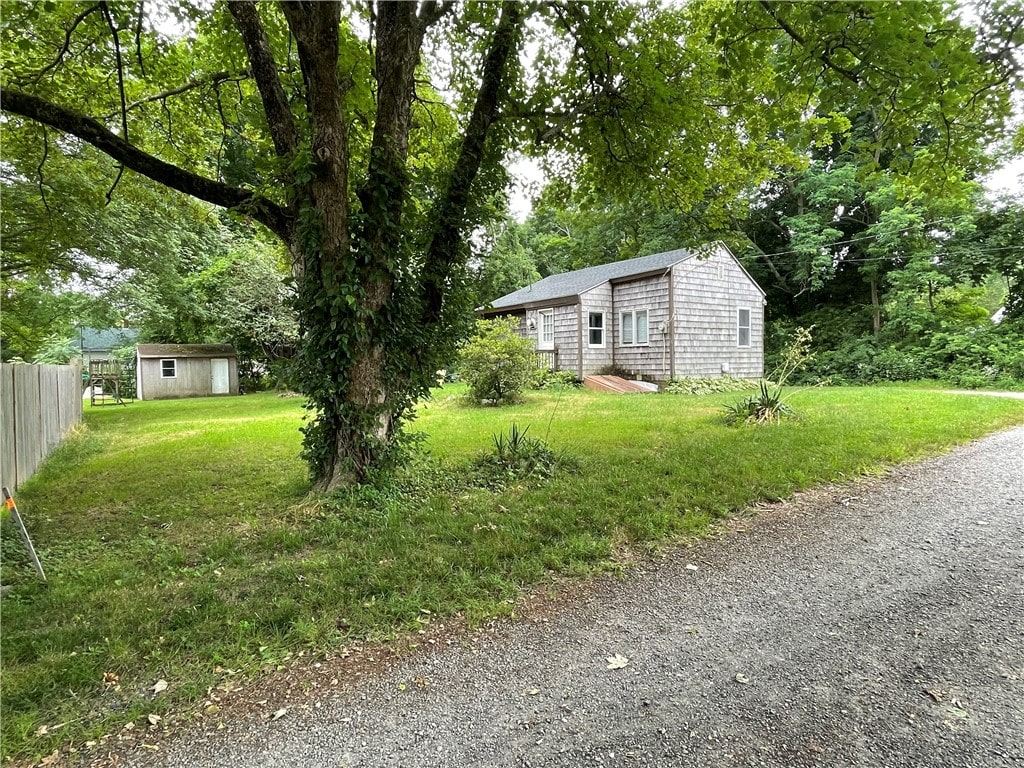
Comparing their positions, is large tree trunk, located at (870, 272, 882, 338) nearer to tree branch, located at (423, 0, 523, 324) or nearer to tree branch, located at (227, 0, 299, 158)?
tree branch, located at (423, 0, 523, 324)

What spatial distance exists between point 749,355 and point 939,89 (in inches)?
509

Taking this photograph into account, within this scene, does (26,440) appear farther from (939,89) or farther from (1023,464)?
(1023,464)

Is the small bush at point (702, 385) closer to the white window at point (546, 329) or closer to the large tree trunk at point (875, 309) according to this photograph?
the white window at point (546, 329)

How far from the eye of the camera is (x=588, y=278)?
57.3 feet

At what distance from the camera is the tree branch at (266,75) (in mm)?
4242

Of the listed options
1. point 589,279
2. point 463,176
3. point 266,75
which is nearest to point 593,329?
point 589,279

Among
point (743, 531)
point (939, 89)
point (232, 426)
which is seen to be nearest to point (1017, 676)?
point (743, 531)

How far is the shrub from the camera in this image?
11.2m

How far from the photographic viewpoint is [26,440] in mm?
5938

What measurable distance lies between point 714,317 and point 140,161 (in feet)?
49.0

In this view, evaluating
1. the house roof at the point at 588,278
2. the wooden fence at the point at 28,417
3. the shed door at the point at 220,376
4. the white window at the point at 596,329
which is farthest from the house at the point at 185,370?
the white window at the point at 596,329

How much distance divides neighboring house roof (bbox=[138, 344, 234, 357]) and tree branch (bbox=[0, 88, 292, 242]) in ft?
69.0

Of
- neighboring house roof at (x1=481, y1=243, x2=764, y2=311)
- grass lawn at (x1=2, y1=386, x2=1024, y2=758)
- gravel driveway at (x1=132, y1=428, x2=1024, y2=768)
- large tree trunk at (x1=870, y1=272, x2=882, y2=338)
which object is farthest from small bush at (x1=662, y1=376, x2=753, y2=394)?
gravel driveway at (x1=132, y1=428, x2=1024, y2=768)

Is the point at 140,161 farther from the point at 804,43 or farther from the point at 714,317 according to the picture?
the point at 714,317
